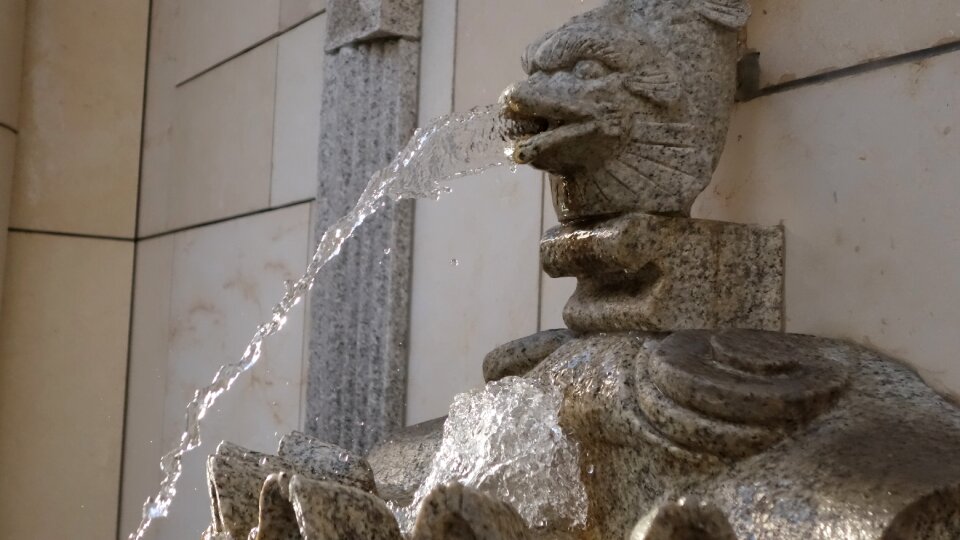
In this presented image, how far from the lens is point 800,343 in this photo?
1400mm

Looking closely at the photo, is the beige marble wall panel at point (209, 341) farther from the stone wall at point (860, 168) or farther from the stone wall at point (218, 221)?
the stone wall at point (860, 168)

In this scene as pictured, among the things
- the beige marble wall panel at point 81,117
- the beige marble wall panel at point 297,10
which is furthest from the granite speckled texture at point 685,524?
the beige marble wall panel at point 81,117

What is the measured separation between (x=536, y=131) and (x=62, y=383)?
10.3 feet

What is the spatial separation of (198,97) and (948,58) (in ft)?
9.73

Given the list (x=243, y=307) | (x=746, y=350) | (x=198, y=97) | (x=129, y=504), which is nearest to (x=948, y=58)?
(x=746, y=350)

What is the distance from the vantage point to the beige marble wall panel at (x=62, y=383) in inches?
160

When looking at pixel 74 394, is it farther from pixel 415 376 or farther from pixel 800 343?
pixel 800 343

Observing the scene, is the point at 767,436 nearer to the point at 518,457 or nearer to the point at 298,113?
the point at 518,457

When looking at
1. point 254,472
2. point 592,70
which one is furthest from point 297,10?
point 254,472

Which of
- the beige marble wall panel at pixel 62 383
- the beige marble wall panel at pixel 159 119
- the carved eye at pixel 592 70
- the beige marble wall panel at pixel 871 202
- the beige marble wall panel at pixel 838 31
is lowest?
the beige marble wall panel at pixel 62 383

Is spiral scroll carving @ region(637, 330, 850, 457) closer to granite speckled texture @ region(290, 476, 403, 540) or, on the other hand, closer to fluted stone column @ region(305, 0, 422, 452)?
granite speckled texture @ region(290, 476, 403, 540)

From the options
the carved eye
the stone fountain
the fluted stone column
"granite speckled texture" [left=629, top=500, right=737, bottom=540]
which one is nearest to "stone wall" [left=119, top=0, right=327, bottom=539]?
the fluted stone column

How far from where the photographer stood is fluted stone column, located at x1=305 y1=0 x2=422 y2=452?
2.59m

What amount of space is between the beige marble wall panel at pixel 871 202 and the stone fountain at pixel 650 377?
0.14ft
